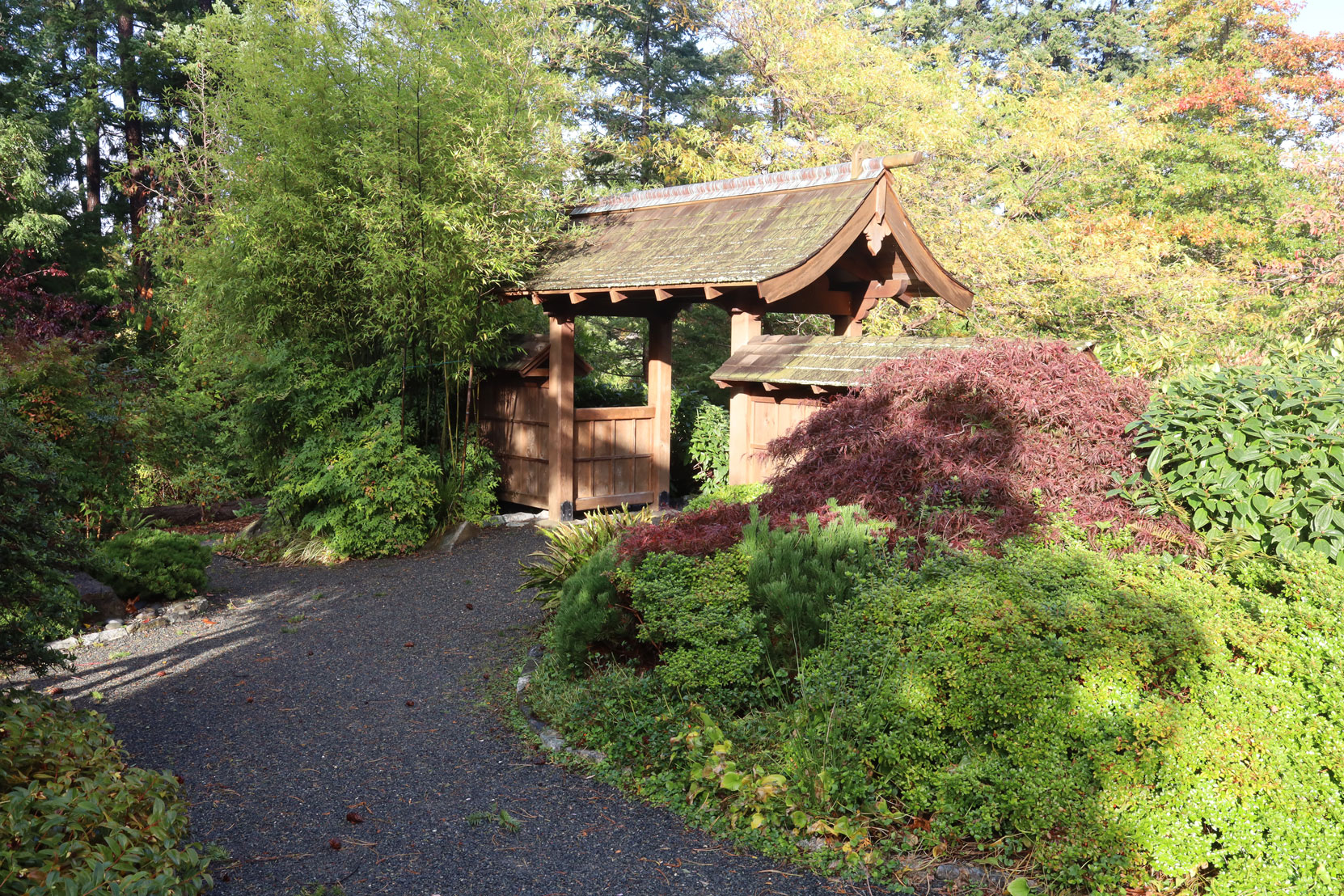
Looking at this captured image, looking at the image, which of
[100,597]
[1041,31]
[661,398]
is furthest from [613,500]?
[1041,31]

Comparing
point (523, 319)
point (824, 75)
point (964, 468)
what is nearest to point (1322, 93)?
point (824, 75)

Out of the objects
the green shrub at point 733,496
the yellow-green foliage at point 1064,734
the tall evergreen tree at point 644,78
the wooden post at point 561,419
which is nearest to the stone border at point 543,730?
the yellow-green foliage at point 1064,734

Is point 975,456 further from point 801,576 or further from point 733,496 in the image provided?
point 733,496

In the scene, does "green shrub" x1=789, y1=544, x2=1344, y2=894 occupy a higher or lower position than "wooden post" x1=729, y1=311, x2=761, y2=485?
lower

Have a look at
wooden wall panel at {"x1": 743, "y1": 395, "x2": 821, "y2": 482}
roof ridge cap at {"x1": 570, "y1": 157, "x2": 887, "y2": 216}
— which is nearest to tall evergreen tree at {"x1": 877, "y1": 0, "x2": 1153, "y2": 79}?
roof ridge cap at {"x1": 570, "y1": 157, "x2": 887, "y2": 216}

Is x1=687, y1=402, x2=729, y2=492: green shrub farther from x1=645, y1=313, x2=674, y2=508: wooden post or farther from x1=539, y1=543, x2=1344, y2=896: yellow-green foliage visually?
x1=539, y1=543, x2=1344, y2=896: yellow-green foliage

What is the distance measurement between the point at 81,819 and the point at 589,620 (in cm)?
279

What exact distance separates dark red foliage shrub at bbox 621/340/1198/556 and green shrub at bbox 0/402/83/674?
9.42 feet

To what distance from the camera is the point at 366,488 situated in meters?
9.45

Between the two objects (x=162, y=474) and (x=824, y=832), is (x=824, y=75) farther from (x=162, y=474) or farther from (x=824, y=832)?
(x=824, y=832)

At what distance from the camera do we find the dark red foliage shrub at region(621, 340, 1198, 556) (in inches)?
206

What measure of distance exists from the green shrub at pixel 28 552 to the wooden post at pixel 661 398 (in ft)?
24.4

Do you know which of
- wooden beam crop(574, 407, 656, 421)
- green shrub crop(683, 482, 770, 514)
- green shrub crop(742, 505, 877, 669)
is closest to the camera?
green shrub crop(742, 505, 877, 669)

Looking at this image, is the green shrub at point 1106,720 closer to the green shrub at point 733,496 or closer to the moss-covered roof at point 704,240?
the green shrub at point 733,496
